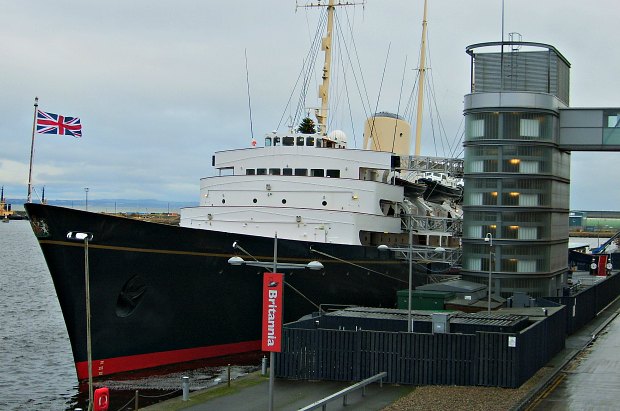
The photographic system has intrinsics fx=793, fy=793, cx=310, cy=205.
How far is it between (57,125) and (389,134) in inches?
1304

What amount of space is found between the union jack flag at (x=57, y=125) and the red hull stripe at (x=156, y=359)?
296 inches

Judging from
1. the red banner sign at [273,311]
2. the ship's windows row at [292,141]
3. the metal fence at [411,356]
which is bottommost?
the metal fence at [411,356]

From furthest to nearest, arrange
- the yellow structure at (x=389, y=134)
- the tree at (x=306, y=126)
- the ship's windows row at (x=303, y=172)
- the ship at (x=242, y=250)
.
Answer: the yellow structure at (x=389, y=134) < the tree at (x=306, y=126) < the ship's windows row at (x=303, y=172) < the ship at (x=242, y=250)

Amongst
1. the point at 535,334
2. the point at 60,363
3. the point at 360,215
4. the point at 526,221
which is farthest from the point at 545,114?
the point at 60,363

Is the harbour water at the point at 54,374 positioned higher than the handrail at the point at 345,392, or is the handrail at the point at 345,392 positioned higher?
the handrail at the point at 345,392

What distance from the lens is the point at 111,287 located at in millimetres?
25359

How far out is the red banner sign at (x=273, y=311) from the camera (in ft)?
56.9

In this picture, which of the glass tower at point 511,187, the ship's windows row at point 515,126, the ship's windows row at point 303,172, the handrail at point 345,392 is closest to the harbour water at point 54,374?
the handrail at point 345,392

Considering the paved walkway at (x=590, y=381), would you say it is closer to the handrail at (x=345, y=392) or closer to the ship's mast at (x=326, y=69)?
the handrail at (x=345, y=392)

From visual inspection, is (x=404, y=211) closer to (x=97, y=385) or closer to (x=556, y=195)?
(x=556, y=195)

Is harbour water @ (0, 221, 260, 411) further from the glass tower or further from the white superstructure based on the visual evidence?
the glass tower

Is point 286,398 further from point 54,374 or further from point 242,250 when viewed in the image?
point 54,374

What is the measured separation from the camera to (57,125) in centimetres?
2294

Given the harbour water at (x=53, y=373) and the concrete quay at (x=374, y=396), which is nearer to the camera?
the concrete quay at (x=374, y=396)
